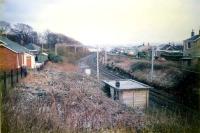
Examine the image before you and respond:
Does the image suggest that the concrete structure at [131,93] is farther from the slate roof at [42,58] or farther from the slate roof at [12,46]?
the slate roof at [12,46]

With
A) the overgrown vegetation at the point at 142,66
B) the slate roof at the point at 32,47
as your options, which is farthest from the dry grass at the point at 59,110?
the overgrown vegetation at the point at 142,66

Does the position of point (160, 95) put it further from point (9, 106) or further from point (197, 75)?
point (9, 106)

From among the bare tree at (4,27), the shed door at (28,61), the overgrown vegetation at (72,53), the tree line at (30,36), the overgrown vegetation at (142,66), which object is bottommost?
the overgrown vegetation at (142,66)

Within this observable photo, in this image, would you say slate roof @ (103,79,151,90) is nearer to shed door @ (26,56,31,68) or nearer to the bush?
the bush

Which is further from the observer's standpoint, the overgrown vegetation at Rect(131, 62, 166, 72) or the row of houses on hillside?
the overgrown vegetation at Rect(131, 62, 166, 72)

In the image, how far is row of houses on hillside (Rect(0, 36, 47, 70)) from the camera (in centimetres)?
221

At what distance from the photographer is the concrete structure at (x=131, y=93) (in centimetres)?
222

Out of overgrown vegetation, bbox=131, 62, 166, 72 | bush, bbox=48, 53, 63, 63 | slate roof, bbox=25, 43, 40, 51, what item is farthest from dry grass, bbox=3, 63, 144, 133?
overgrown vegetation, bbox=131, 62, 166, 72

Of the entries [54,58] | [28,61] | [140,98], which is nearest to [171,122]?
[140,98]

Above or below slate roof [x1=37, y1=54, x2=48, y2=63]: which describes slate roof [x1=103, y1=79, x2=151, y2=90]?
below

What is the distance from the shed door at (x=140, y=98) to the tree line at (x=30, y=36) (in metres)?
0.63

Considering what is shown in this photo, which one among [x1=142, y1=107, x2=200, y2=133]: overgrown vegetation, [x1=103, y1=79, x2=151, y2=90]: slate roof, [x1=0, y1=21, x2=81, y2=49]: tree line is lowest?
[x1=142, y1=107, x2=200, y2=133]: overgrown vegetation

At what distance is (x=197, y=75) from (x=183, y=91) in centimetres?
17

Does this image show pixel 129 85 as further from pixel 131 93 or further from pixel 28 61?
pixel 28 61
